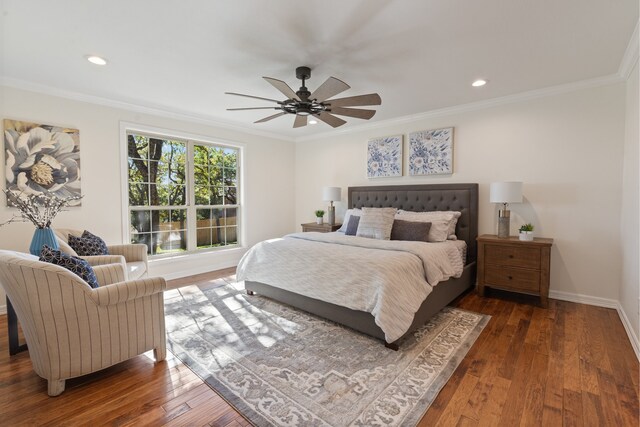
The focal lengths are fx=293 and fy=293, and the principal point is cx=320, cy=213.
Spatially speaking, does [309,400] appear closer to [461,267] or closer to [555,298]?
[461,267]

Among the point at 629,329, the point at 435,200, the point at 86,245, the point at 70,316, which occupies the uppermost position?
the point at 435,200

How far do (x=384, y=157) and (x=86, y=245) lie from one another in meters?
4.15

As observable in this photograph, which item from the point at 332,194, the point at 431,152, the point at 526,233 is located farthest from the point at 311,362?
the point at 431,152

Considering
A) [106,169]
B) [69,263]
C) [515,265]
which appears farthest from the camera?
[106,169]

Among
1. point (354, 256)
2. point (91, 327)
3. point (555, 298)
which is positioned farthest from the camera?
point (555, 298)

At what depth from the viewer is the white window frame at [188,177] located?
401cm

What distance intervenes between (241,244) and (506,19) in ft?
15.9

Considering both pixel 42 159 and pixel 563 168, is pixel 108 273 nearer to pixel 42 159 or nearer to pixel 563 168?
pixel 42 159

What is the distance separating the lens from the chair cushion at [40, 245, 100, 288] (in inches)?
77.2

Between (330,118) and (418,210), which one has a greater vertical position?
(330,118)

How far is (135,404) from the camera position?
1812mm

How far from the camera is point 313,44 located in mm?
2441

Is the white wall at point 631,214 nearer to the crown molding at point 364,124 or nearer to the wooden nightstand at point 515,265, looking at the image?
the crown molding at point 364,124

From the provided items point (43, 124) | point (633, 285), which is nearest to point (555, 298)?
point (633, 285)
